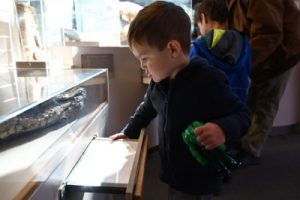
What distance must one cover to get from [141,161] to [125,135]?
242mm

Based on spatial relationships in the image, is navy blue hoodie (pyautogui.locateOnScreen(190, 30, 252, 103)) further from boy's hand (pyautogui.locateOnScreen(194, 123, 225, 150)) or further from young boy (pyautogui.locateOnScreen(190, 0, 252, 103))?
Answer: boy's hand (pyautogui.locateOnScreen(194, 123, 225, 150))

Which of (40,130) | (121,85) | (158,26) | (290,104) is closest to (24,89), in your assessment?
(40,130)

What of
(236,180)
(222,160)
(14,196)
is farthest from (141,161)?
(236,180)

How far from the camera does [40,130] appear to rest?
0.83m

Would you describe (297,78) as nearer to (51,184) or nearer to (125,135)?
(125,135)

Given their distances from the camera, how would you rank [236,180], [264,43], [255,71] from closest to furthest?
[264,43] → [255,71] → [236,180]

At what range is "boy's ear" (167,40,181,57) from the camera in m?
0.85

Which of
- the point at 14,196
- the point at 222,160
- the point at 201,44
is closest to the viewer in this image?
the point at 14,196

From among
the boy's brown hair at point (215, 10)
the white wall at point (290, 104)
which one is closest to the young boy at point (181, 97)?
the boy's brown hair at point (215, 10)

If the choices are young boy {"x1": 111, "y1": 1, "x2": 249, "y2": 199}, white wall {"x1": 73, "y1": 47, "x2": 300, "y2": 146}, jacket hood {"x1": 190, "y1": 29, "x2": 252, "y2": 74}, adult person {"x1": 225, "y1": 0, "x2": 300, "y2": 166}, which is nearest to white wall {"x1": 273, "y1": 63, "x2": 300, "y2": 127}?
adult person {"x1": 225, "y1": 0, "x2": 300, "y2": 166}

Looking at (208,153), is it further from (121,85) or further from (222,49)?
(121,85)

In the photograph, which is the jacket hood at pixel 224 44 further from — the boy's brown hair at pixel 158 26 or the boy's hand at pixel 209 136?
the boy's hand at pixel 209 136

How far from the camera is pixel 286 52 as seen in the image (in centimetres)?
180

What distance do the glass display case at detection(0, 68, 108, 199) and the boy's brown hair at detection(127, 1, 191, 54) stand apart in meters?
0.29
